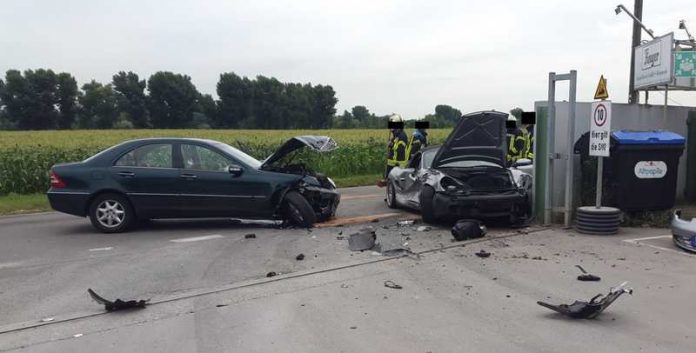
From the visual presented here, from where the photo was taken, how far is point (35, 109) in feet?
227

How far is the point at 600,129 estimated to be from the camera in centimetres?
817

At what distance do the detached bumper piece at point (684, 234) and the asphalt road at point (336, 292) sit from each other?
0.45 ft

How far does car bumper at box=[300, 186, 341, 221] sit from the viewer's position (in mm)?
9617

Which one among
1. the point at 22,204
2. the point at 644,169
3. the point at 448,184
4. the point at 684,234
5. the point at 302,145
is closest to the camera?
the point at 684,234

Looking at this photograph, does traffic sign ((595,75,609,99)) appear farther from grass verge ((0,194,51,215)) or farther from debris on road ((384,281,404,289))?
grass verge ((0,194,51,215))

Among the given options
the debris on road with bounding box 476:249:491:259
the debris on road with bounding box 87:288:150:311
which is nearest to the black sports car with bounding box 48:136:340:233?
the debris on road with bounding box 476:249:491:259

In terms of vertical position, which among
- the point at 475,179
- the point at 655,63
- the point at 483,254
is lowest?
the point at 483,254

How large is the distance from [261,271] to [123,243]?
290 centimetres

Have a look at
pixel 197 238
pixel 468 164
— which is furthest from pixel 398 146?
pixel 197 238

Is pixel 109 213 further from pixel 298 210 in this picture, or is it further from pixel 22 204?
pixel 22 204

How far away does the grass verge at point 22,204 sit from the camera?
1270cm

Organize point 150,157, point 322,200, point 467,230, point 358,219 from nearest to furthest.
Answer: point 467,230, point 150,157, point 322,200, point 358,219

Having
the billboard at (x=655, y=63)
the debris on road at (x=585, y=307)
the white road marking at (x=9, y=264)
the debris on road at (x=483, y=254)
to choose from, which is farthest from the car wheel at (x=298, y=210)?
the billboard at (x=655, y=63)

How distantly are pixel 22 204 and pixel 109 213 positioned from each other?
560 cm
